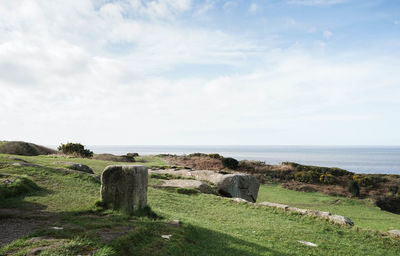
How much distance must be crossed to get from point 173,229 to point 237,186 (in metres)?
13.9

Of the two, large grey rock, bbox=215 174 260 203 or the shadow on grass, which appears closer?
the shadow on grass

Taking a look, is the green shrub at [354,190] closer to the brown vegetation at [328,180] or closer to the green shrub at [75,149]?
the brown vegetation at [328,180]

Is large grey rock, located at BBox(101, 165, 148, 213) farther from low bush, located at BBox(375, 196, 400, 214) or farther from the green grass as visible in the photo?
low bush, located at BBox(375, 196, 400, 214)

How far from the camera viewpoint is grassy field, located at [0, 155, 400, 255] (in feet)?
21.1

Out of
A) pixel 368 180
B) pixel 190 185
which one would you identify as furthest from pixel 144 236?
pixel 368 180

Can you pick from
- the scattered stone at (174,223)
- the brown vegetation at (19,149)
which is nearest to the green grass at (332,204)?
the scattered stone at (174,223)

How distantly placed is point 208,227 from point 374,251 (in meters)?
5.48

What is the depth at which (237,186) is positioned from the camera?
21.7 metres

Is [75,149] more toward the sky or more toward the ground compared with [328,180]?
more toward the sky

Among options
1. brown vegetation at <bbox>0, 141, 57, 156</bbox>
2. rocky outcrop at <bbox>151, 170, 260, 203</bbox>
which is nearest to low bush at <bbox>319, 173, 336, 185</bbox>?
rocky outcrop at <bbox>151, 170, 260, 203</bbox>

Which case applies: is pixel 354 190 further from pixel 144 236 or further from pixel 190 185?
pixel 144 236

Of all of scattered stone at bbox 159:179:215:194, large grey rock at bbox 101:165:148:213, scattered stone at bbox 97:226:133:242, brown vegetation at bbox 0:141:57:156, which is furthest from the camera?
brown vegetation at bbox 0:141:57:156

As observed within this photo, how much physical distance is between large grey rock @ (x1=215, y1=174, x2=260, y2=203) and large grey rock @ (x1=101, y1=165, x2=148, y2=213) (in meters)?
12.0

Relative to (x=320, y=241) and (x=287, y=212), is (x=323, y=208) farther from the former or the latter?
(x=320, y=241)
